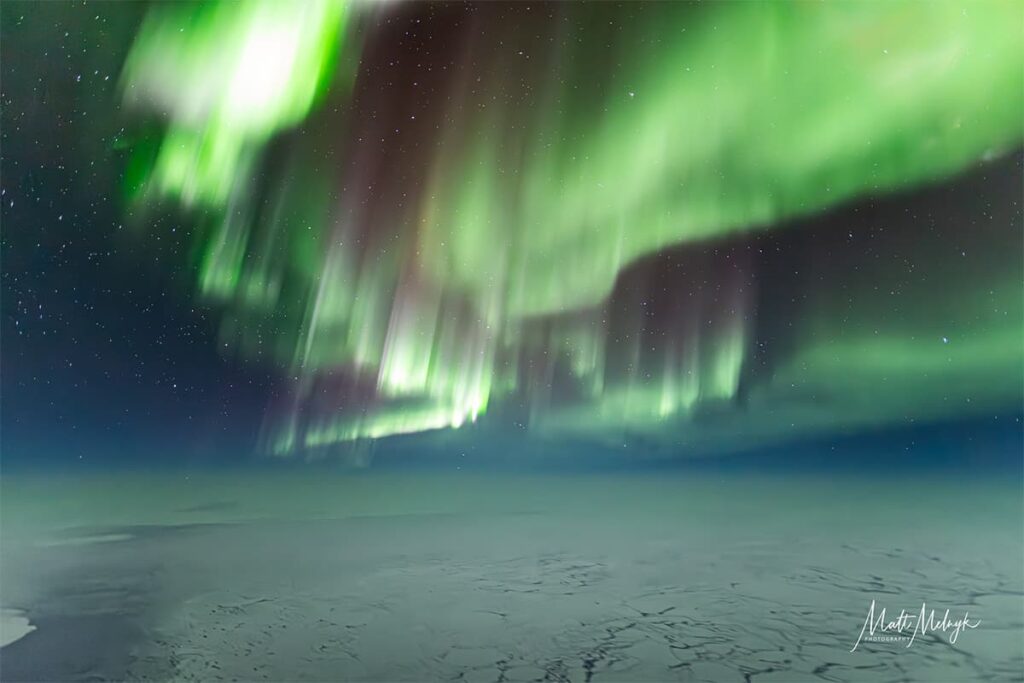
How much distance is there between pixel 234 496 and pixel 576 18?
363 centimetres

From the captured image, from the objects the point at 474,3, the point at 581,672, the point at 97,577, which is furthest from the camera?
the point at 474,3

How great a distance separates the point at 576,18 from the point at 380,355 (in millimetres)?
2427

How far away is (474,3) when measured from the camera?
163 inches

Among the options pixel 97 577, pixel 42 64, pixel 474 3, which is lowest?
pixel 97 577

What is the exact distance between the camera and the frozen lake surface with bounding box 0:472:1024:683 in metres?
3.31

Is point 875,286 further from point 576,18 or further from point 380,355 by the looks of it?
point 380,355

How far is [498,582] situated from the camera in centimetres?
402

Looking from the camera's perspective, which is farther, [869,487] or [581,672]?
[869,487]

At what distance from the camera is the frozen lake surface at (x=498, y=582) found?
130 inches

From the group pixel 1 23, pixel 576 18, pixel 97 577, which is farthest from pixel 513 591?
pixel 1 23

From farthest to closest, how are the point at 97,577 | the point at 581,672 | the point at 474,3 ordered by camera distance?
the point at 474,3, the point at 97,577, the point at 581,672

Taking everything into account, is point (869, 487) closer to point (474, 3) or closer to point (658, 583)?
point (658, 583)

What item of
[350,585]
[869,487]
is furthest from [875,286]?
[350,585]

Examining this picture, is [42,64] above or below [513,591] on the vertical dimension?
above
